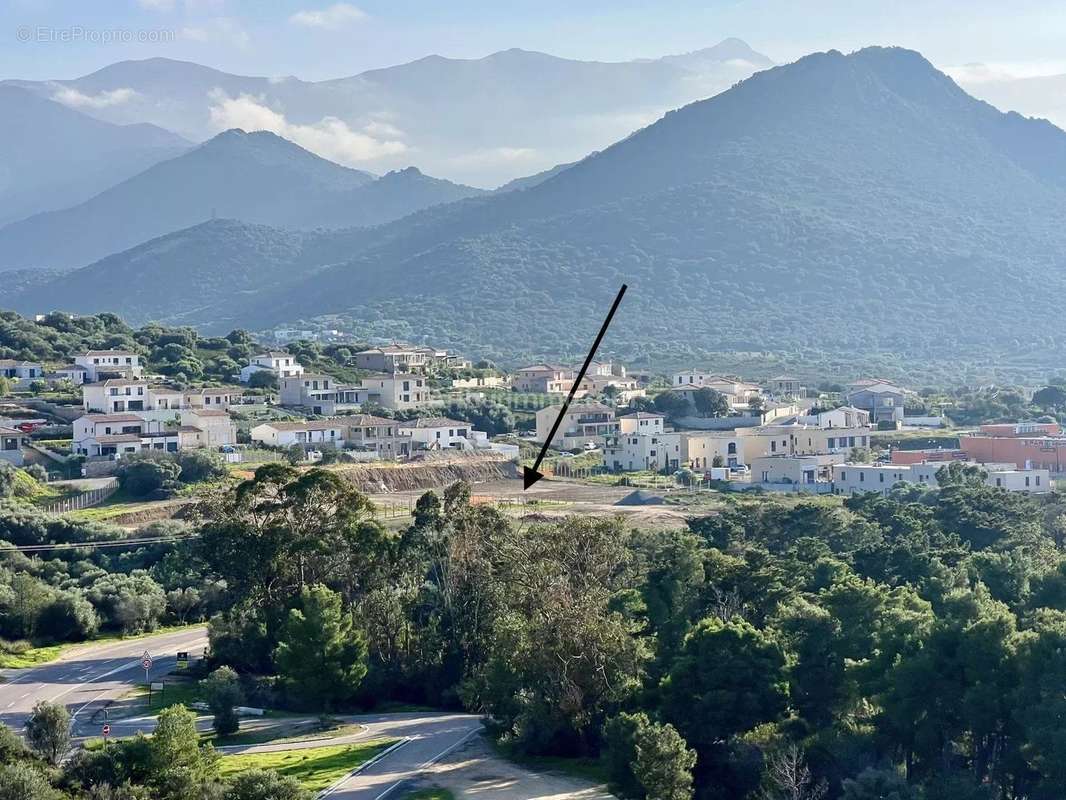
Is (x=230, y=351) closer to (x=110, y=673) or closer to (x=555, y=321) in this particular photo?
(x=110, y=673)

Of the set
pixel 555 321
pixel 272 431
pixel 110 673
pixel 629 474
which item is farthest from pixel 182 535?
A: pixel 555 321

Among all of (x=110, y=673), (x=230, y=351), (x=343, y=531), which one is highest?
(x=230, y=351)

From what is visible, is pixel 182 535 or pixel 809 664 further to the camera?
pixel 182 535

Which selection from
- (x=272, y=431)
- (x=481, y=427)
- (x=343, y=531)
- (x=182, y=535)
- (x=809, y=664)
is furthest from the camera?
(x=481, y=427)

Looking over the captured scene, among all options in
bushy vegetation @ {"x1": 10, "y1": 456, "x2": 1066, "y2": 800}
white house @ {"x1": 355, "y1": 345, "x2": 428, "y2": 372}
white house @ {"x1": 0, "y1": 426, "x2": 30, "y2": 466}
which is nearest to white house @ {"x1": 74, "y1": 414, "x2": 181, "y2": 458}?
white house @ {"x1": 0, "y1": 426, "x2": 30, "y2": 466}

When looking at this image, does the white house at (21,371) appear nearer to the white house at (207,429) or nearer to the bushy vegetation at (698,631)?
the white house at (207,429)

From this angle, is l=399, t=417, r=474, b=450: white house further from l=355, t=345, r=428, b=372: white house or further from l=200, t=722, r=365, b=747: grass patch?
l=200, t=722, r=365, b=747: grass patch

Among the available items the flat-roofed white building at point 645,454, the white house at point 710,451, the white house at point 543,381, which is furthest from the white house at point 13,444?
the white house at point 543,381
